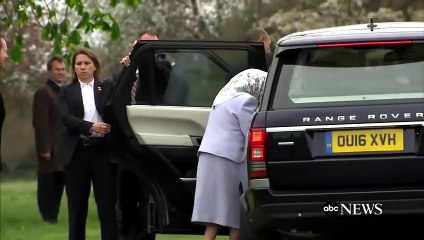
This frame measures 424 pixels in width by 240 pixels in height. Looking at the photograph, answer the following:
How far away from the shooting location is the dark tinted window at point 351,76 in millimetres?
9484

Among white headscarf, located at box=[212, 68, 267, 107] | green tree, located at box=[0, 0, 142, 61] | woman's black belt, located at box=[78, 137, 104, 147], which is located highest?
white headscarf, located at box=[212, 68, 267, 107]

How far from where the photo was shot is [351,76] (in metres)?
9.55

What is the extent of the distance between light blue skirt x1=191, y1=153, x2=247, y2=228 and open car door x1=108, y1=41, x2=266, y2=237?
1.68 feet

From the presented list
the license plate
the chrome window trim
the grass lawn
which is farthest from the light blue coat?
the grass lawn

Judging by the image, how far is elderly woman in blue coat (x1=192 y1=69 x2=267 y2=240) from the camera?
1078 cm

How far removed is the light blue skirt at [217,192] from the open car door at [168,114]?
20.1 inches

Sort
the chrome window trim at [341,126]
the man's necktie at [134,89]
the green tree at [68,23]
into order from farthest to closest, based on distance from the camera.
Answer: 1. the green tree at [68,23]
2. the man's necktie at [134,89]
3. the chrome window trim at [341,126]

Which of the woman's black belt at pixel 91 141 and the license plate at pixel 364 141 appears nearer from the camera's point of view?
the license plate at pixel 364 141

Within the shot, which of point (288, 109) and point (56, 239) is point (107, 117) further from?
point (56, 239)

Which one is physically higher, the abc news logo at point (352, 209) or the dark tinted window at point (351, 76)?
the dark tinted window at point (351, 76)

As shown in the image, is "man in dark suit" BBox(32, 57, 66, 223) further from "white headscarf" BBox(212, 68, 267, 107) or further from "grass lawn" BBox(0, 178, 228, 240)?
"white headscarf" BBox(212, 68, 267, 107)

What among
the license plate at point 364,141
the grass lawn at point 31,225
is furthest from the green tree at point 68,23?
the license plate at point 364,141

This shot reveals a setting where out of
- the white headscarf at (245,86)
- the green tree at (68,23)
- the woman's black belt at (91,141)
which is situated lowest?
the green tree at (68,23)

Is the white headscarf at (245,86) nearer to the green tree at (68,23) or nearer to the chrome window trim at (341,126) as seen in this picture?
the chrome window trim at (341,126)
